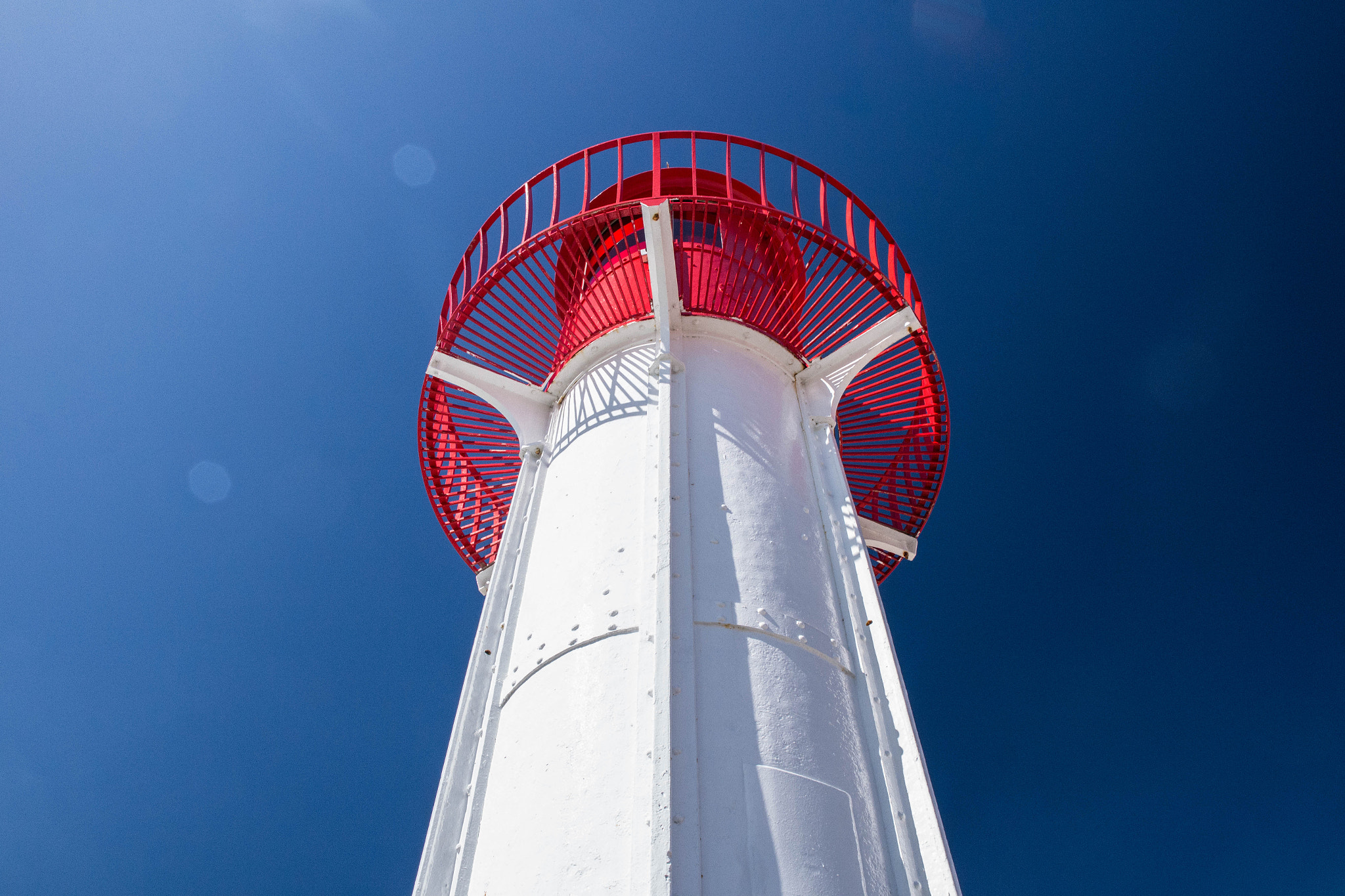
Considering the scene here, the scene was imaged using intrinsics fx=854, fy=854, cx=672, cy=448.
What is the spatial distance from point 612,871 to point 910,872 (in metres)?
1.18

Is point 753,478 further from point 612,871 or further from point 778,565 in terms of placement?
point 612,871

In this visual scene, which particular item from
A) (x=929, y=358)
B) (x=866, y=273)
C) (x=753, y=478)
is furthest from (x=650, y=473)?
(x=929, y=358)

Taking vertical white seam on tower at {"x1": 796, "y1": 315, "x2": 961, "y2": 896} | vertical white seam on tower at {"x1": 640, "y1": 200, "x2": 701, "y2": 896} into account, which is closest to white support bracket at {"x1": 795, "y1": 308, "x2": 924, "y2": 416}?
vertical white seam on tower at {"x1": 796, "y1": 315, "x2": 961, "y2": 896}

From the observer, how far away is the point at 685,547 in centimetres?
417

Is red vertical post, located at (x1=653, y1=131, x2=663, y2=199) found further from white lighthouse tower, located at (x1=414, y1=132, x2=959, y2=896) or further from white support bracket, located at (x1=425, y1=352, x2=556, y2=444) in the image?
white support bracket, located at (x1=425, y1=352, x2=556, y2=444)

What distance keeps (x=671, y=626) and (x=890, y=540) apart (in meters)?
3.52

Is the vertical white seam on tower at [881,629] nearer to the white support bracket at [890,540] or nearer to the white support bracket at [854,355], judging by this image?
the white support bracket at [854,355]

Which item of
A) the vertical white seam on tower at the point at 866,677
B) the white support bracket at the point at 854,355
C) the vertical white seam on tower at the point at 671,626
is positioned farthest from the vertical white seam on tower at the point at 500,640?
the white support bracket at the point at 854,355

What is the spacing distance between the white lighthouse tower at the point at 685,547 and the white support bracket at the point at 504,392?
17mm

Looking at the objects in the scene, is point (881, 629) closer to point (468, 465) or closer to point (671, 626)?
point (671, 626)

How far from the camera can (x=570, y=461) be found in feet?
17.3

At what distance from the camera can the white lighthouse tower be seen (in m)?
3.26

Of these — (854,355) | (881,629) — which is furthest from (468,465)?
(881,629)

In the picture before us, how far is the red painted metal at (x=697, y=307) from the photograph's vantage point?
605cm
